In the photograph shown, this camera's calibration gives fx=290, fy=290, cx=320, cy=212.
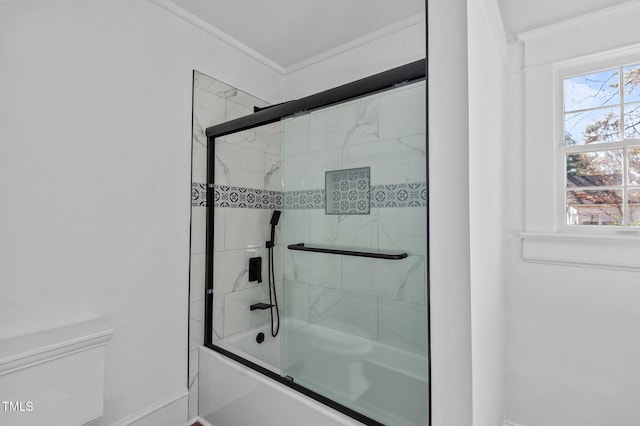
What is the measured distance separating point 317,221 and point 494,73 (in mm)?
1125

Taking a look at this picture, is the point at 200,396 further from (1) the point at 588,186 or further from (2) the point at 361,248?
(1) the point at 588,186

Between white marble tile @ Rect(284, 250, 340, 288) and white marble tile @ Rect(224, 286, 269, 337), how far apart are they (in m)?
0.60

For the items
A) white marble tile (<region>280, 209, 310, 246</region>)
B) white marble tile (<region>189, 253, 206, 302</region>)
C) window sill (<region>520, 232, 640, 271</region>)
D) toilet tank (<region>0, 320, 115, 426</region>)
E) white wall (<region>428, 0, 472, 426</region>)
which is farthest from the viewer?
white marble tile (<region>189, 253, 206, 302</region>)

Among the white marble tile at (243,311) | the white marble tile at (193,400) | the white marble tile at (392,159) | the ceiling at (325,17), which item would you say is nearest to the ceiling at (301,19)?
the ceiling at (325,17)

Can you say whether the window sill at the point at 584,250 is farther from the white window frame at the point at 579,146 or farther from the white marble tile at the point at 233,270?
the white marble tile at the point at 233,270

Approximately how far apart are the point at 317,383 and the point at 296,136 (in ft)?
4.00

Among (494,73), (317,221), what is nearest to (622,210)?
(494,73)

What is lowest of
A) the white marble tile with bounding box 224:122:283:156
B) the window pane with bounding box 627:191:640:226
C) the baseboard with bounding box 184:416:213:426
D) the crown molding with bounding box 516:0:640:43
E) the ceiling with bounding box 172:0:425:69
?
the baseboard with bounding box 184:416:213:426

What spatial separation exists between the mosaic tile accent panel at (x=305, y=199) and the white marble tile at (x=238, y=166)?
0.61m

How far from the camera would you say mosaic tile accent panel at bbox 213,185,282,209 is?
1.96 metres

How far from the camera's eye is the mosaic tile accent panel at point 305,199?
1.48 meters

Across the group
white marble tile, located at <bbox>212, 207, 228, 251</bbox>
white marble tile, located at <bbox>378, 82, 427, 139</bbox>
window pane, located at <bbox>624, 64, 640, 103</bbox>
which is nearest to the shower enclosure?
white marble tile, located at <bbox>378, 82, 427, 139</bbox>

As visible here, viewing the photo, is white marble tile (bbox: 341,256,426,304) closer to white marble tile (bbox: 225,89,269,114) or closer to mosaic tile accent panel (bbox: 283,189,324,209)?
mosaic tile accent panel (bbox: 283,189,324,209)

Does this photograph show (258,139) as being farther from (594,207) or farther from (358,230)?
(594,207)
